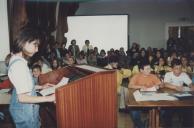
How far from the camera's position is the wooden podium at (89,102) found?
1870mm

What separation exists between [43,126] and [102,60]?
404 centimetres

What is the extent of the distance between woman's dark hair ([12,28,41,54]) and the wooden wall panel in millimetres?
348

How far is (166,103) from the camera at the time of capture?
283 centimetres

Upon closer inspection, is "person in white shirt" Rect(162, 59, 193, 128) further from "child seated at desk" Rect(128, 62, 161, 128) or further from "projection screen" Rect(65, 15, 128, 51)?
"projection screen" Rect(65, 15, 128, 51)

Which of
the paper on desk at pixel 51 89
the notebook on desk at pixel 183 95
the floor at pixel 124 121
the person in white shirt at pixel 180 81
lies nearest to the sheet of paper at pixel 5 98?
the paper on desk at pixel 51 89

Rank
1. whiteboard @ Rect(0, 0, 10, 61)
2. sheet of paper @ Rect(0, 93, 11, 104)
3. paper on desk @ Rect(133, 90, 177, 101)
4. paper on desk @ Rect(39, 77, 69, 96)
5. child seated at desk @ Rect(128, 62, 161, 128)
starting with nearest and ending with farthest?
paper on desk @ Rect(39, 77, 69, 96), paper on desk @ Rect(133, 90, 177, 101), sheet of paper @ Rect(0, 93, 11, 104), child seated at desk @ Rect(128, 62, 161, 128), whiteboard @ Rect(0, 0, 10, 61)

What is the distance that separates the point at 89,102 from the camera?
1.94 metres

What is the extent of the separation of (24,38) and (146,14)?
8742 mm

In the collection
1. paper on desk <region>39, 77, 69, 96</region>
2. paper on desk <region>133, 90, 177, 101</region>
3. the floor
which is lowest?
the floor

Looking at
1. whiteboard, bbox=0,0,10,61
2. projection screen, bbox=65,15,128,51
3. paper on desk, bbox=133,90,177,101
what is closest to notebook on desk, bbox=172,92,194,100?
paper on desk, bbox=133,90,177,101

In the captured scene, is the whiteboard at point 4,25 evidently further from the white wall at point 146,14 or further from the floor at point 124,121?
the white wall at point 146,14

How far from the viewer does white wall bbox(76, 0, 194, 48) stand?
10.0m

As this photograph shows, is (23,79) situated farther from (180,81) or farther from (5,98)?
(180,81)

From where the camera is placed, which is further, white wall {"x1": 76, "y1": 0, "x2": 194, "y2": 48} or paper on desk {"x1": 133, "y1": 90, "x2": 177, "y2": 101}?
white wall {"x1": 76, "y1": 0, "x2": 194, "y2": 48}
